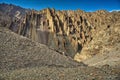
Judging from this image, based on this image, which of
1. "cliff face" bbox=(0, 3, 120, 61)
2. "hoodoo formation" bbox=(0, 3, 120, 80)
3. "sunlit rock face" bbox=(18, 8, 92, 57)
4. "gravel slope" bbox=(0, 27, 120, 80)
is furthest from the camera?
"sunlit rock face" bbox=(18, 8, 92, 57)

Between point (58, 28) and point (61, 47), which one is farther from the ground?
point (58, 28)

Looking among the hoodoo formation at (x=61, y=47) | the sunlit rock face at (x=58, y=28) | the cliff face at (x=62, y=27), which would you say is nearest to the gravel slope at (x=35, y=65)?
the hoodoo formation at (x=61, y=47)

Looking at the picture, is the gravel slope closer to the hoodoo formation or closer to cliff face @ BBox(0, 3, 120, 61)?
the hoodoo formation

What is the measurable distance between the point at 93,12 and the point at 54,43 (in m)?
31.2

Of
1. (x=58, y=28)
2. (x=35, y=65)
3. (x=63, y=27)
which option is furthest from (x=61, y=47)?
(x=35, y=65)

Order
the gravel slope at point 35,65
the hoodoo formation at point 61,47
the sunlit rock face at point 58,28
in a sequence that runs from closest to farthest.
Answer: the gravel slope at point 35,65
the hoodoo formation at point 61,47
the sunlit rock face at point 58,28

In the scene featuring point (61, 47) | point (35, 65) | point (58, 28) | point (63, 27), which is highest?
point (63, 27)

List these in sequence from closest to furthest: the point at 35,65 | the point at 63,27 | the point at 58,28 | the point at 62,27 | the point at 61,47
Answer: the point at 35,65
the point at 61,47
the point at 58,28
the point at 63,27
the point at 62,27

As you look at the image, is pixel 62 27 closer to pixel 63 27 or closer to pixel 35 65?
pixel 63 27

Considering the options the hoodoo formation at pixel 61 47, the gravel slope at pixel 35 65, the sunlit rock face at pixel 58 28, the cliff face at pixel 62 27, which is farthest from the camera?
the sunlit rock face at pixel 58 28

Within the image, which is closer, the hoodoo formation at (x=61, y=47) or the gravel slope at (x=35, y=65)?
the gravel slope at (x=35, y=65)

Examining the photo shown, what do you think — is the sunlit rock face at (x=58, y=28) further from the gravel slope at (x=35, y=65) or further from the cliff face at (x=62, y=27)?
the gravel slope at (x=35, y=65)

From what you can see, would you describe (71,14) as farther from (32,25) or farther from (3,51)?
(3,51)

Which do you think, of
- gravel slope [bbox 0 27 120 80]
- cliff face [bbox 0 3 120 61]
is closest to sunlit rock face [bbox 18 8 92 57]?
cliff face [bbox 0 3 120 61]
